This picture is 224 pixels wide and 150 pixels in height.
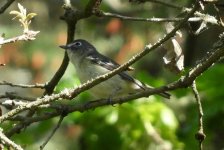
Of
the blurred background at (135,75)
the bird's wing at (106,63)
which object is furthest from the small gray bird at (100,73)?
the blurred background at (135,75)

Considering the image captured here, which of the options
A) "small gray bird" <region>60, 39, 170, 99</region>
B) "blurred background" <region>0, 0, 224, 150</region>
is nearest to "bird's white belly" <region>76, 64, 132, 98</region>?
"small gray bird" <region>60, 39, 170, 99</region>

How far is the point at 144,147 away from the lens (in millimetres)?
5652

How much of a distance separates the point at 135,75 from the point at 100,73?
126 cm

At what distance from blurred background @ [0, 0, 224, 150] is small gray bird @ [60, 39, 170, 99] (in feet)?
0.37

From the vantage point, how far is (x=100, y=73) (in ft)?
19.7

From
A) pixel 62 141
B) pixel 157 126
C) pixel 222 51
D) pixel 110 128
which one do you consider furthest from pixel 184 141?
pixel 62 141

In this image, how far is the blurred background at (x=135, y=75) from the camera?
5.30 metres

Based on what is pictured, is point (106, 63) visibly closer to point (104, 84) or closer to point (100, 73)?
point (100, 73)

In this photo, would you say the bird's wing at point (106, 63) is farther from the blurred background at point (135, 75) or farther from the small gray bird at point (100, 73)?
the blurred background at point (135, 75)

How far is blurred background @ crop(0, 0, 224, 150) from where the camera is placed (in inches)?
209

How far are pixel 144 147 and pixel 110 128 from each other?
341 mm

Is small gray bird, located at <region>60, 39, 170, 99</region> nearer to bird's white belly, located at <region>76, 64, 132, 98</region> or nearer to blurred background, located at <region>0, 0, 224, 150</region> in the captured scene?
bird's white belly, located at <region>76, 64, 132, 98</region>

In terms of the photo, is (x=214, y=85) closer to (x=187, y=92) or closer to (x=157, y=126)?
(x=187, y=92)

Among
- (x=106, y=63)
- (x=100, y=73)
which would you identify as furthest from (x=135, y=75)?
(x=100, y=73)
